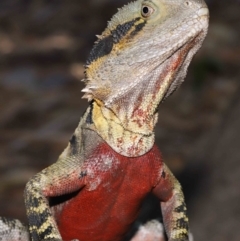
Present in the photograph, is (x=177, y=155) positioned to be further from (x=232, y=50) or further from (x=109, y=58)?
(x=109, y=58)

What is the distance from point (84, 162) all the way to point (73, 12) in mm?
14084

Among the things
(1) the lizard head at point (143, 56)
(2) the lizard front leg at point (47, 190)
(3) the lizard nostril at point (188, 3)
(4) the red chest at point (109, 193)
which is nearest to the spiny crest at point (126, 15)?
(1) the lizard head at point (143, 56)

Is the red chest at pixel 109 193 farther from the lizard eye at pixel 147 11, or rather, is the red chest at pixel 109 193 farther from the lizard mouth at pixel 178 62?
the lizard eye at pixel 147 11

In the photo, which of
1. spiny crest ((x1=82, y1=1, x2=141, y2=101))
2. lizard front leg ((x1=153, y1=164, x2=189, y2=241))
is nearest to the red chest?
lizard front leg ((x1=153, y1=164, x2=189, y2=241))

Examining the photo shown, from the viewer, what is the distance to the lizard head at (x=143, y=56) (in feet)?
19.4

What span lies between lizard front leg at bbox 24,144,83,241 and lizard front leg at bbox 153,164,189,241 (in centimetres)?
73

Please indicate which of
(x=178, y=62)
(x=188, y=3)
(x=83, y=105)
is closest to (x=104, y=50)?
(x=178, y=62)

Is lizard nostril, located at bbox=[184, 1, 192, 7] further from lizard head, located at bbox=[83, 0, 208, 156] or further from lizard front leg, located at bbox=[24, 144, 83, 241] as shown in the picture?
lizard front leg, located at bbox=[24, 144, 83, 241]

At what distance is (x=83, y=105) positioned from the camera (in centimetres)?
1562

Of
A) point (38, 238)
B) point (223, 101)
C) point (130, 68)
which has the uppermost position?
point (223, 101)

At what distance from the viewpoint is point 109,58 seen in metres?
6.14

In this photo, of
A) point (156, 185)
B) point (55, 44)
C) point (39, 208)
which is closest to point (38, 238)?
point (39, 208)

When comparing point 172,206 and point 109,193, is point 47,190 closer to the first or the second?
point 109,193

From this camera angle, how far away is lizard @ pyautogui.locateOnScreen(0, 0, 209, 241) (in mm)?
5980
